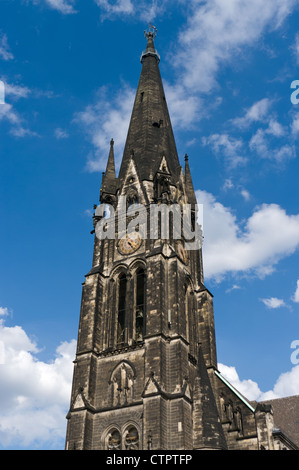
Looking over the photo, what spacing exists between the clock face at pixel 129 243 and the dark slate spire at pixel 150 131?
14.5 ft

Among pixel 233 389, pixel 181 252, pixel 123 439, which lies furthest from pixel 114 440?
pixel 181 252

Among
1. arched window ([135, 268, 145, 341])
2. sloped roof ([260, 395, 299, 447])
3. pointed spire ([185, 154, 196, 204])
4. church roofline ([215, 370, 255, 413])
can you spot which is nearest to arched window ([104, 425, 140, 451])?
arched window ([135, 268, 145, 341])

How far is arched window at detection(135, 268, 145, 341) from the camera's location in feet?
103

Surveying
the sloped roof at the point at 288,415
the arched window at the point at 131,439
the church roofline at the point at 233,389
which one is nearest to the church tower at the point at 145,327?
the arched window at the point at 131,439

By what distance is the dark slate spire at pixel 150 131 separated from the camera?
123 feet

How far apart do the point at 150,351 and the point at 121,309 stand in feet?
15.9

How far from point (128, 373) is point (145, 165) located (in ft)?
46.6

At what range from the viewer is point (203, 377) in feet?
94.7

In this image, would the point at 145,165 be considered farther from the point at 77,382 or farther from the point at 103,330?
the point at 77,382

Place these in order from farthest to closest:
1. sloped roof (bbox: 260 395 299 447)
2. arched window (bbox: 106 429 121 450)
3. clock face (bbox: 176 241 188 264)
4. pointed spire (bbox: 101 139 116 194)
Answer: pointed spire (bbox: 101 139 116 194)
clock face (bbox: 176 241 188 264)
sloped roof (bbox: 260 395 299 447)
arched window (bbox: 106 429 121 450)

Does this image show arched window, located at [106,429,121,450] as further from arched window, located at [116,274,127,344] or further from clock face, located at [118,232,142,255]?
clock face, located at [118,232,142,255]

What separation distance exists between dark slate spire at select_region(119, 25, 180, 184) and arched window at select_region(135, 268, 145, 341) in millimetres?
7064
